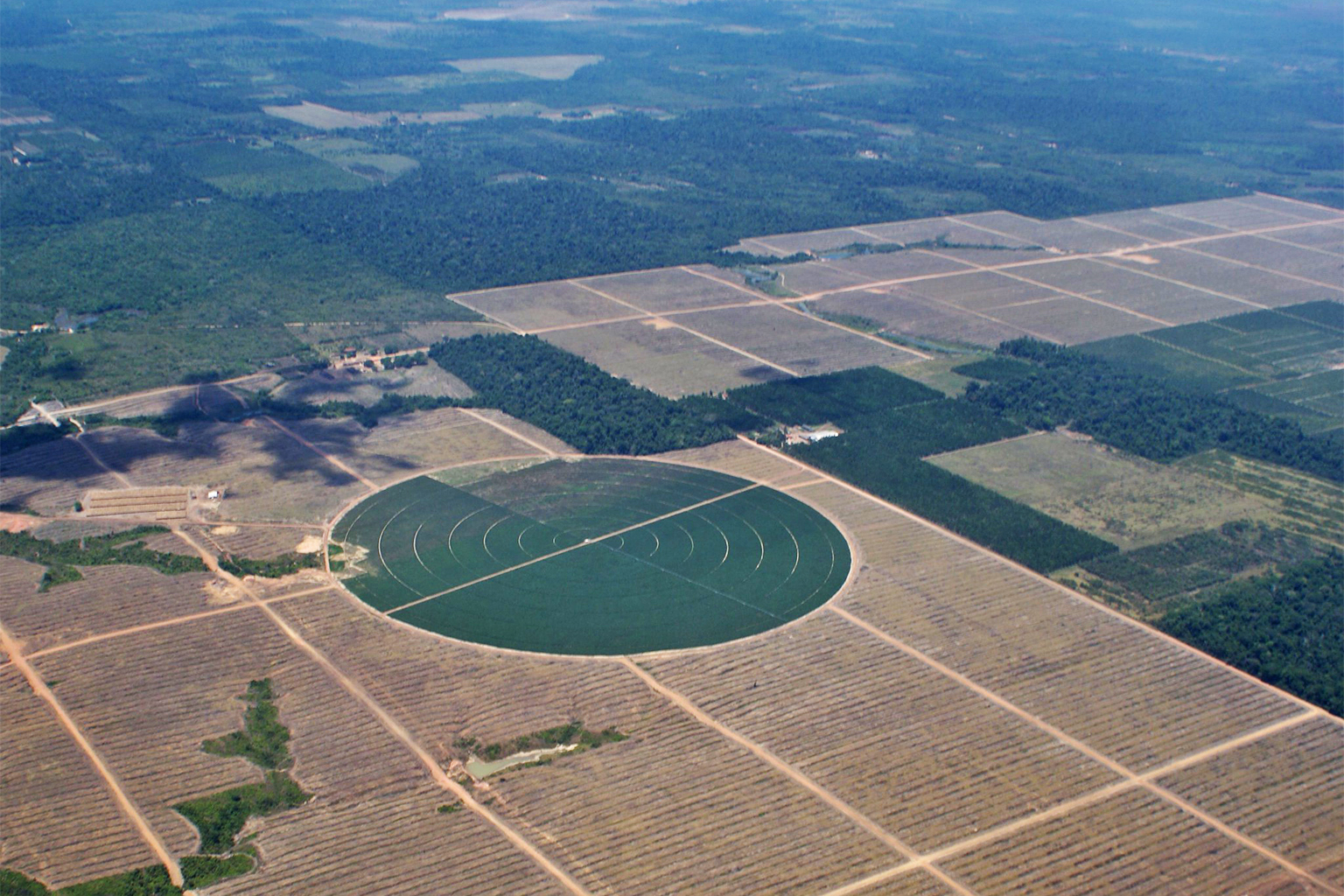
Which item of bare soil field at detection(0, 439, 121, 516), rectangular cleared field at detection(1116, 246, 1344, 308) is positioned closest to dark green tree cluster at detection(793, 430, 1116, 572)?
bare soil field at detection(0, 439, 121, 516)

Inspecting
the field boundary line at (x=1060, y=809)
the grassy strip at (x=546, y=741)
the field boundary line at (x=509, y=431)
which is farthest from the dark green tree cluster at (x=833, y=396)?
the grassy strip at (x=546, y=741)

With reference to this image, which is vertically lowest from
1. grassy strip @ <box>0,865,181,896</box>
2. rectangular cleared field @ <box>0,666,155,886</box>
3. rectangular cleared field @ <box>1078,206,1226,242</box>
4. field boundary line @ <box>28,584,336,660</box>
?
grassy strip @ <box>0,865,181,896</box>

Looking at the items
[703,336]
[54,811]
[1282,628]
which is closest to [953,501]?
[1282,628]

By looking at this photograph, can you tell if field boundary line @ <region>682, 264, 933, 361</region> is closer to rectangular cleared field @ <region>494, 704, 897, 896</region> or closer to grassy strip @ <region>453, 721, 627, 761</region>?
grassy strip @ <region>453, 721, 627, 761</region>

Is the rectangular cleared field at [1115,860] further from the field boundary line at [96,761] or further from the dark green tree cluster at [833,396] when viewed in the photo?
the dark green tree cluster at [833,396]

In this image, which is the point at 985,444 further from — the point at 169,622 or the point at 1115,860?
the point at 169,622
